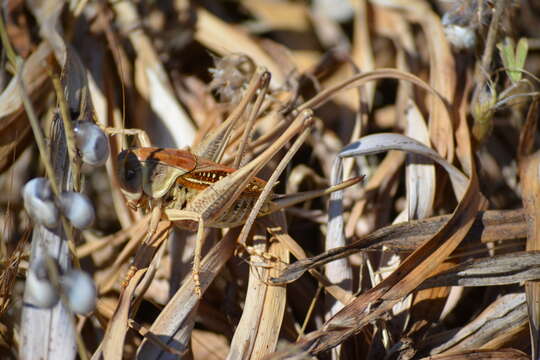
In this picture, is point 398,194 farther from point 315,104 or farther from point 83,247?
point 83,247

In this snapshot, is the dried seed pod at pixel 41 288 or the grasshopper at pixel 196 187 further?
the grasshopper at pixel 196 187

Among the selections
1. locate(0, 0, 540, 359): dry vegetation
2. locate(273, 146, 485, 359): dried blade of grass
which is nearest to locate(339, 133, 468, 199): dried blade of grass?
locate(0, 0, 540, 359): dry vegetation

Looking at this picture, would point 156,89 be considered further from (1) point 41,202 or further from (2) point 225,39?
(1) point 41,202

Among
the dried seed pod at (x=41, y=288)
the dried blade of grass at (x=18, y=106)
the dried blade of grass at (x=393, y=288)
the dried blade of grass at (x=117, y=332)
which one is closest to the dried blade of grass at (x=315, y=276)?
the dried blade of grass at (x=393, y=288)

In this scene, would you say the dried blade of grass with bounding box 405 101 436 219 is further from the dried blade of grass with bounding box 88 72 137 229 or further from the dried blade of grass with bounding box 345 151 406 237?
the dried blade of grass with bounding box 88 72 137 229

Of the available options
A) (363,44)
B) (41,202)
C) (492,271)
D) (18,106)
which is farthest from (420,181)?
(18,106)

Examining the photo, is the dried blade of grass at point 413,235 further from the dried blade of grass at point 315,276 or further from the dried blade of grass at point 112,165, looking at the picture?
the dried blade of grass at point 112,165
